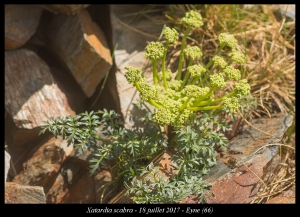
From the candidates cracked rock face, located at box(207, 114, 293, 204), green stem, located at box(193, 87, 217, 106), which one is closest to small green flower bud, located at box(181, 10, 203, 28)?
green stem, located at box(193, 87, 217, 106)

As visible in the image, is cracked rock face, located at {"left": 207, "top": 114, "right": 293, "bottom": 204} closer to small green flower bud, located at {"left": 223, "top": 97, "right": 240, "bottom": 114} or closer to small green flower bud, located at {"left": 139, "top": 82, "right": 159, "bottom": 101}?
small green flower bud, located at {"left": 223, "top": 97, "right": 240, "bottom": 114}

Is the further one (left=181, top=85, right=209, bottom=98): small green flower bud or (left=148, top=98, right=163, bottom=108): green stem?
(left=148, top=98, right=163, bottom=108): green stem

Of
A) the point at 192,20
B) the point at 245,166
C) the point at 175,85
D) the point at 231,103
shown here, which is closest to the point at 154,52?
the point at 175,85

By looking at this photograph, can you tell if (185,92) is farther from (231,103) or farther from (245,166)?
(245,166)

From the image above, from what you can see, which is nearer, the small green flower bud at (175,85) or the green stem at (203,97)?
the green stem at (203,97)

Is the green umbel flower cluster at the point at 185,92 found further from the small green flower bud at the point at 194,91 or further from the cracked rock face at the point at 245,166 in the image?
the cracked rock face at the point at 245,166

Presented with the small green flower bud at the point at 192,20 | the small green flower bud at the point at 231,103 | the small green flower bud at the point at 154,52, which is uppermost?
the small green flower bud at the point at 192,20

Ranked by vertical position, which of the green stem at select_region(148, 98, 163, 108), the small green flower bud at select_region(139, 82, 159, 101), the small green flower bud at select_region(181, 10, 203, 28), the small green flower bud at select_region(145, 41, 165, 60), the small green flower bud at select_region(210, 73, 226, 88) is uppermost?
the small green flower bud at select_region(181, 10, 203, 28)

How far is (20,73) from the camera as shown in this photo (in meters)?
4.37

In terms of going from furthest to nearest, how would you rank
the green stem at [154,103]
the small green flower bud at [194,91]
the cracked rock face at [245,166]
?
the cracked rock face at [245,166], the green stem at [154,103], the small green flower bud at [194,91]

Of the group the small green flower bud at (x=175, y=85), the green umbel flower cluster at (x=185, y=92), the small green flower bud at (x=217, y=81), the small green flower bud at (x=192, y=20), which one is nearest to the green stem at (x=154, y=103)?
the green umbel flower cluster at (x=185, y=92)

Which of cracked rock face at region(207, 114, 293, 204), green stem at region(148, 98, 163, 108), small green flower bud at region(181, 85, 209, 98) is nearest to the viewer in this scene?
small green flower bud at region(181, 85, 209, 98)
